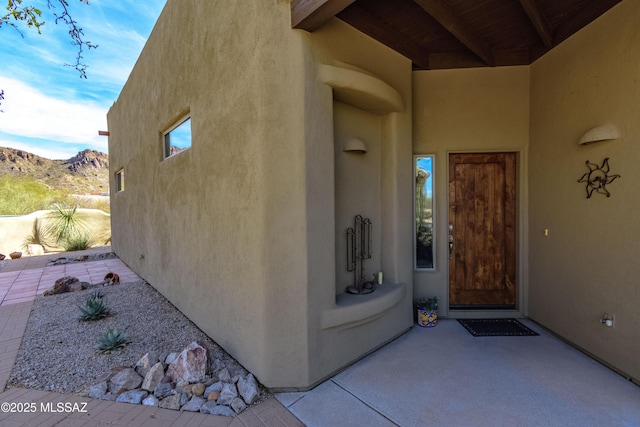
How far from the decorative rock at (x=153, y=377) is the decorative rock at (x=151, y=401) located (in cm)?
11

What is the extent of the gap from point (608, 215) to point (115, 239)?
445 inches

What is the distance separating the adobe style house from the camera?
2.45 m

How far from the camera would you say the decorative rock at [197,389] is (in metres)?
2.37

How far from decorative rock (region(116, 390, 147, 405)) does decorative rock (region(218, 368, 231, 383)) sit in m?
0.60

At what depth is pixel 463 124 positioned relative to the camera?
12.9ft

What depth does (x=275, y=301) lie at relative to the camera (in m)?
2.45

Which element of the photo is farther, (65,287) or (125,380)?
(65,287)

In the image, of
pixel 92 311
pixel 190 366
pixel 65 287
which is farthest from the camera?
pixel 65 287

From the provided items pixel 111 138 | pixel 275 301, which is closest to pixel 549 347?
pixel 275 301

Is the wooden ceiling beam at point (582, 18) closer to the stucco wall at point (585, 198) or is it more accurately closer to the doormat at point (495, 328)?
the stucco wall at point (585, 198)

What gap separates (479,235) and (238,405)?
3.66 m

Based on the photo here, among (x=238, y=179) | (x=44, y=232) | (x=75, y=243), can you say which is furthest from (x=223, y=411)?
(x=44, y=232)

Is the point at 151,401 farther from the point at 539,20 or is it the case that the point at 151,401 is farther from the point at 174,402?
the point at 539,20

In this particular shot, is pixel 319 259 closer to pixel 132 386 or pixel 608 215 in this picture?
pixel 132 386
